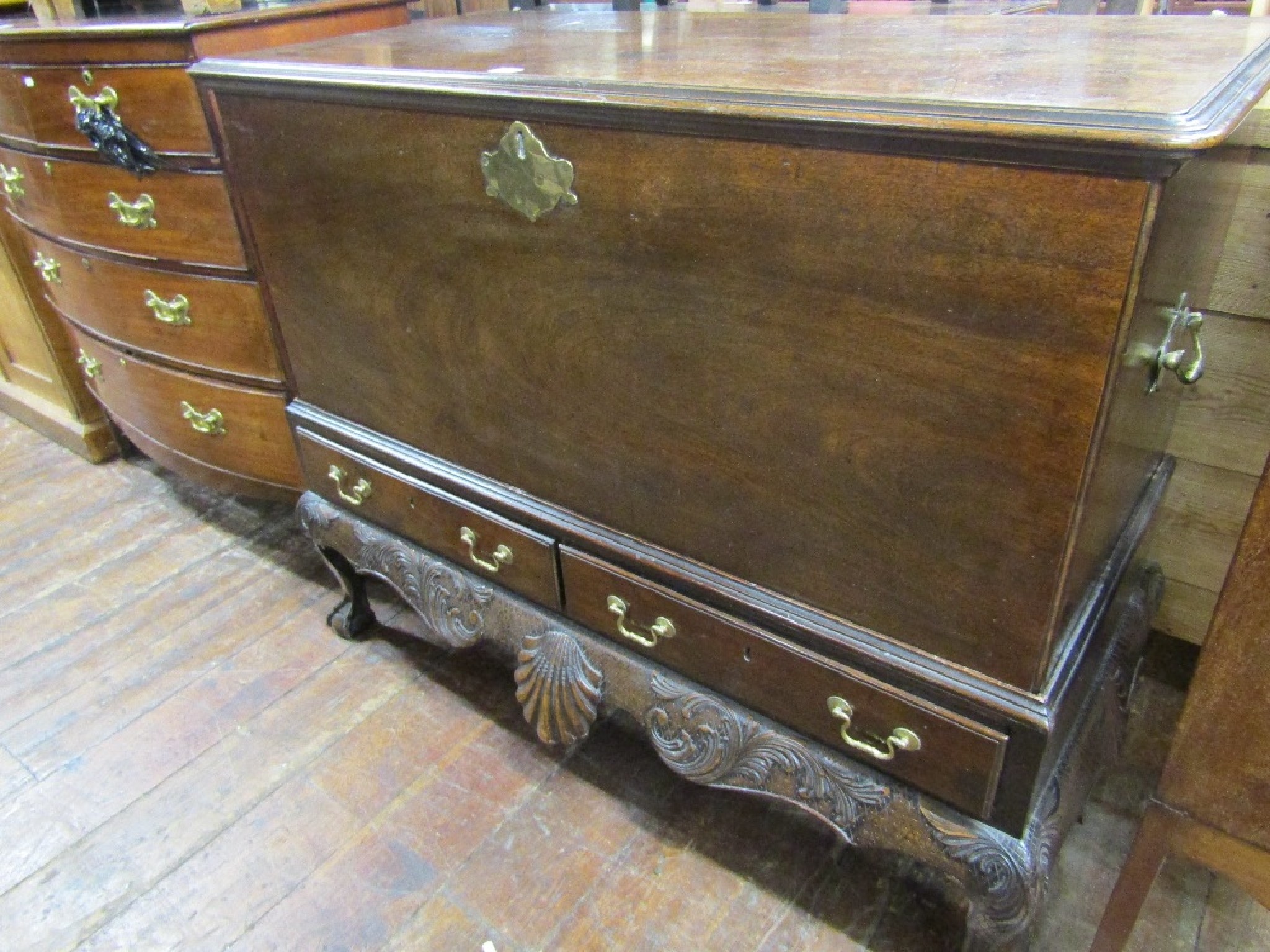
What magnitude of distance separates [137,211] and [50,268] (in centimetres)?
47

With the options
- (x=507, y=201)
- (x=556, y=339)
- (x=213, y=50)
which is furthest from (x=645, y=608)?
(x=213, y=50)

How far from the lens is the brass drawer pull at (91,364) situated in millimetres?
1607

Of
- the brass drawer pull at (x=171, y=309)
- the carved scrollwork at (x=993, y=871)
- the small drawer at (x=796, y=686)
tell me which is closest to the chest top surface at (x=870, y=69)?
the brass drawer pull at (x=171, y=309)

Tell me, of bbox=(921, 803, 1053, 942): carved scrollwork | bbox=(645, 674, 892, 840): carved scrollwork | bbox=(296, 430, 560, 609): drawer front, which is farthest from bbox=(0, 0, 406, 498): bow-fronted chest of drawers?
bbox=(921, 803, 1053, 942): carved scrollwork

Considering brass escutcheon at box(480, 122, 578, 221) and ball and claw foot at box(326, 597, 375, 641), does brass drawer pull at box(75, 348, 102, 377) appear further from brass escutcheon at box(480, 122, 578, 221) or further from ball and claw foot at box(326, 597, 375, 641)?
brass escutcheon at box(480, 122, 578, 221)

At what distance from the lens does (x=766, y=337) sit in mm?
723

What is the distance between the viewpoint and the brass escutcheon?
78 cm

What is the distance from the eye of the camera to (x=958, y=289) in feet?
2.01

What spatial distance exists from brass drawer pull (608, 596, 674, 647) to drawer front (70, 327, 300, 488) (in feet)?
2.17

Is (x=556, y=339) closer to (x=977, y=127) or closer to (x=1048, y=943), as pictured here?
(x=977, y=127)

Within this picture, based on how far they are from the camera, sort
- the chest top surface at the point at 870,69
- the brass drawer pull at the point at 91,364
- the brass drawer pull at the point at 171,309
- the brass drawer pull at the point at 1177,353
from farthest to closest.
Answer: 1. the brass drawer pull at the point at 91,364
2. the brass drawer pull at the point at 171,309
3. the brass drawer pull at the point at 1177,353
4. the chest top surface at the point at 870,69

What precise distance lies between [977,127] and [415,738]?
108 cm

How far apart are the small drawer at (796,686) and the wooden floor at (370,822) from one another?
0.29 metres

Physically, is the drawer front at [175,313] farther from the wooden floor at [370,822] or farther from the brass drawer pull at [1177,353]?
the brass drawer pull at [1177,353]
